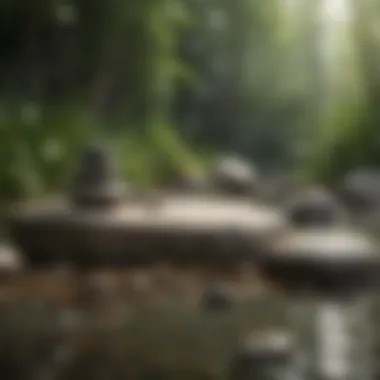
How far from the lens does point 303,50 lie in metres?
1.36

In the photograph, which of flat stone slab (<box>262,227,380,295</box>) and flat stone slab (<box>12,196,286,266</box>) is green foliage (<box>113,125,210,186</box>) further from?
flat stone slab (<box>262,227,380,295</box>)

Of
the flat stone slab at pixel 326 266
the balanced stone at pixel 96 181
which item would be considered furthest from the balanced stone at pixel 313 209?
the balanced stone at pixel 96 181

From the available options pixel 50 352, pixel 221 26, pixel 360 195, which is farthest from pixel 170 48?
pixel 50 352

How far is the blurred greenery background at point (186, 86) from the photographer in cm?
135

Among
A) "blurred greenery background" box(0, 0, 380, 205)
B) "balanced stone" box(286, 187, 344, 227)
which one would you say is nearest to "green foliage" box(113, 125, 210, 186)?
"blurred greenery background" box(0, 0, 380, 205)

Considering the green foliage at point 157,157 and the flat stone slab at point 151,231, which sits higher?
the green foliage at point 157,157

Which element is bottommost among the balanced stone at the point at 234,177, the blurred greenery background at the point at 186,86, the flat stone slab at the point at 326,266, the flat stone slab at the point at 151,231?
the flat stone slab at the point at 326,266

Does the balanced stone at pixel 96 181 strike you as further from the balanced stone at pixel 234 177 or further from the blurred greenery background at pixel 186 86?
the balanced stone at pixel 234 177

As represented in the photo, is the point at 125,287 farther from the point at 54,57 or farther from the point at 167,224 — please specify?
the point at 54,57

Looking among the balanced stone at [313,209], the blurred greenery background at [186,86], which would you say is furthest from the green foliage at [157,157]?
the balanced stone at [313,209]

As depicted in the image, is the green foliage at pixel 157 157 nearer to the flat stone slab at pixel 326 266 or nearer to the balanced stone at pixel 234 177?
the balanced stone at pixel 234 177

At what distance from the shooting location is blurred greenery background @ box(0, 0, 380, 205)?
135 cm

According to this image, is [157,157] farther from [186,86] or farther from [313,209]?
[313,209]

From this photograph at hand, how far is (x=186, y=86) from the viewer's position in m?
1.36
